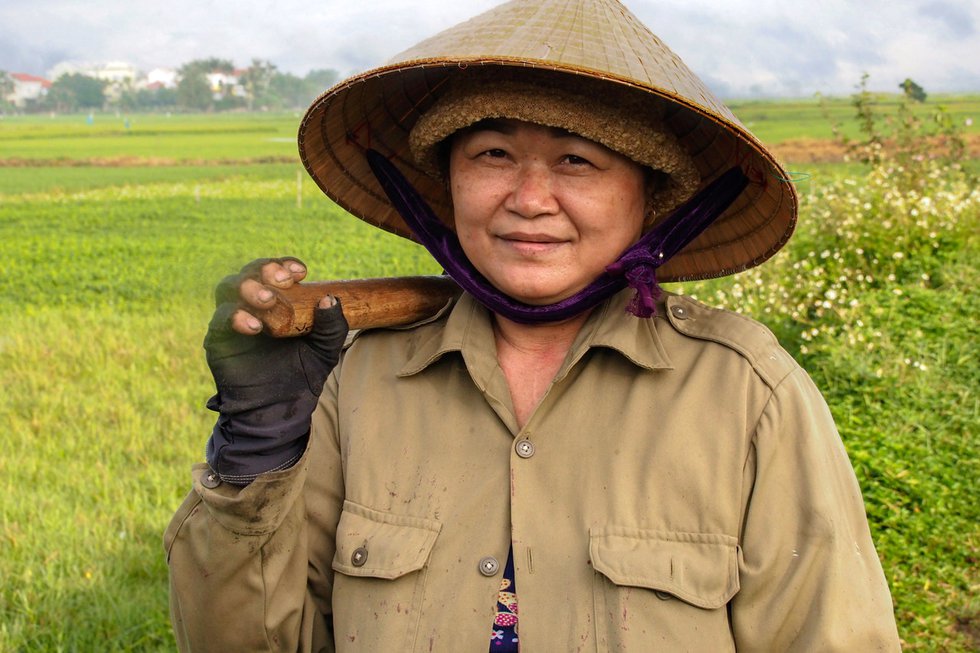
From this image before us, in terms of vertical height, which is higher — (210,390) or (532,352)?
(532,352)

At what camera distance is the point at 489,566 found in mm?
1706

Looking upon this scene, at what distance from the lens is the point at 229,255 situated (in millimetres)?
1580

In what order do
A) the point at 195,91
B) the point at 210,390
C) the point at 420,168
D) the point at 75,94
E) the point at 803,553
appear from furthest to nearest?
the point at 75,94 < the point at 195,91 < the point at 210,390 < the point at 420,168 < the point at 803,553

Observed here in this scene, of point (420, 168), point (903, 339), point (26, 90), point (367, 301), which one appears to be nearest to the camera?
point (367, 301)

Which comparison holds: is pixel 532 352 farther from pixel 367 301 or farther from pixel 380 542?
pixel 380 542

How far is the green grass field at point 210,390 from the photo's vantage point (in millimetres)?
3375

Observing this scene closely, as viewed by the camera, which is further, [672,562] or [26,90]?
[26,90]

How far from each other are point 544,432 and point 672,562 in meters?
0.33

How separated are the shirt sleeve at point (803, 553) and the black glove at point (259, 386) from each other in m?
0.78

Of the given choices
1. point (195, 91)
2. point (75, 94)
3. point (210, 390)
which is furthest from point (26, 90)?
point (210, 390)

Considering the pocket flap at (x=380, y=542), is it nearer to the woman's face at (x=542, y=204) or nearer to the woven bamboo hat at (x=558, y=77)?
the woman's face at (x=542, y=204)

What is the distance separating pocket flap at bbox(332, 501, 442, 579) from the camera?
68.4 inches

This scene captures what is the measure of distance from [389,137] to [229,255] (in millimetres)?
730

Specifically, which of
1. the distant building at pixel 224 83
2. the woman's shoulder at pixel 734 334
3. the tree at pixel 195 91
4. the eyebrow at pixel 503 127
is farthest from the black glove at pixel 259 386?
the tree at pixel 195 91
